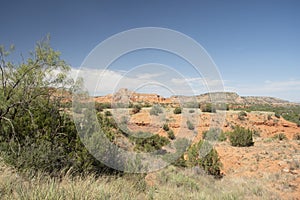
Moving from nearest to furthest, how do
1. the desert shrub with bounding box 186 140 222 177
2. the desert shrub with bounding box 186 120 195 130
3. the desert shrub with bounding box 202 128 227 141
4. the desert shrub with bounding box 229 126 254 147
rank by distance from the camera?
the desert shrub with bounding box 186 140 222 177 → the desert shrub with bounding box 186 120 195 130 → the desert shrub with bounding box 229 126 254 147 → the desert shrub with bounding box 202 128 227 141

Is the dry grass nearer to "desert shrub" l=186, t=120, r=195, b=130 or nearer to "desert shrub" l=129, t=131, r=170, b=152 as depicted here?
"desert shrub" l=129, t=131, r=170, b=152

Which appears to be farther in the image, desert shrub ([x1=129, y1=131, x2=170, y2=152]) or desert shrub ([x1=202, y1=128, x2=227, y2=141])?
desert shrub ([x1=202, y1=128, x2=227, y2=141])

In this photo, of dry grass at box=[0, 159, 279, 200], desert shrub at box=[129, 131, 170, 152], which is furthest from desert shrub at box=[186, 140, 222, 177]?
desert shrub at box=[129, 131, 170, 152]

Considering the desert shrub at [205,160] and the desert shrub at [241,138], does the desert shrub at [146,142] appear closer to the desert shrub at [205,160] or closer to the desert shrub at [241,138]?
the desert shrub at [205,160]

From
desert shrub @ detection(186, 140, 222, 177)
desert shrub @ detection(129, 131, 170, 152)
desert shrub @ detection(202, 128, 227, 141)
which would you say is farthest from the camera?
desert shrub @ detection(202, 128, 227, 141)

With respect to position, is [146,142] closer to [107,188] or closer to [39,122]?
[39,122]

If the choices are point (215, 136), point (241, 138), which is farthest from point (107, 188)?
point (215, 136)

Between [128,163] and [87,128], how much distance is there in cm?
185

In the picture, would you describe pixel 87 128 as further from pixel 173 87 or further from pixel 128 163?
pixel 173 87

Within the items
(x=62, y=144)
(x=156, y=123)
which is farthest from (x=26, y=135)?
(x=156, y=123)

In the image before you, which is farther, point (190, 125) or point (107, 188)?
point (190, 125)

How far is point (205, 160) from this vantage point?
11.1 meters

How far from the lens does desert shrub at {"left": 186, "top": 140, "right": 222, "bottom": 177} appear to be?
1074 centimetres

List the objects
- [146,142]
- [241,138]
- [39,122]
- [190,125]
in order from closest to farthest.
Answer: [39,122] < [146,142] < [190,125] < [241,138]
